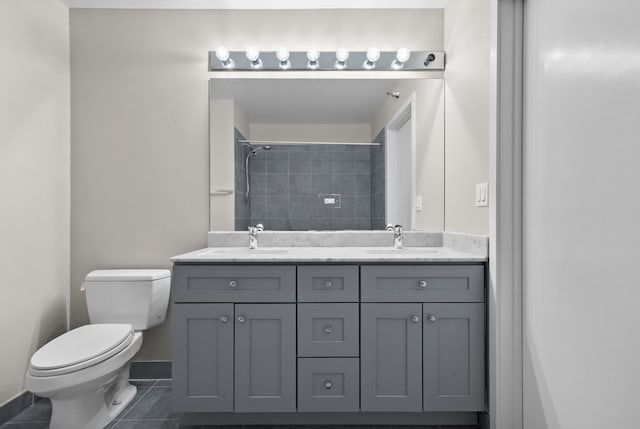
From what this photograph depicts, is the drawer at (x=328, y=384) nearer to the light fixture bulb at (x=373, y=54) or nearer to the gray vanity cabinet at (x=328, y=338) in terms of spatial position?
the gray vanity cabinet at (x=328, y=338)

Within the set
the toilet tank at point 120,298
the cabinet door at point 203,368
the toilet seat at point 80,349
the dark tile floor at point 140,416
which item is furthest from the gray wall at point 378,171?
the toilet seat at point 80,349

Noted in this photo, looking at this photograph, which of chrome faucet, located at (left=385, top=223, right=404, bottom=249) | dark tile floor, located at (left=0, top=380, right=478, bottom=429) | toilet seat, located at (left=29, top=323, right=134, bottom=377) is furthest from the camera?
chrome faucet, located at (left=385, top=223, right=404, bottom=249)

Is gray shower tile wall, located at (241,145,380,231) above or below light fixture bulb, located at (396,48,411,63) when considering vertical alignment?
below

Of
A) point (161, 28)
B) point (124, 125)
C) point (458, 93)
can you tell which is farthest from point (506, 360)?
point (161, 28)

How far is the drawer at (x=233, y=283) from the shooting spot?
1658mm

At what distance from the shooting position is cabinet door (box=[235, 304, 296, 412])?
1.64 m

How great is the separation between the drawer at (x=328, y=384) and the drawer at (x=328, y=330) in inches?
1.6

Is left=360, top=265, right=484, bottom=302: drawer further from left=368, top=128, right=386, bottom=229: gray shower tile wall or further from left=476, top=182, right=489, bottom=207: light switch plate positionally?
left=368, top=128, right=386, bottom=229: gray shower tile wall

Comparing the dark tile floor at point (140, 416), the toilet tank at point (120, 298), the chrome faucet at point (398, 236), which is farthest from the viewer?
the chrome faucet at point (398, 236)

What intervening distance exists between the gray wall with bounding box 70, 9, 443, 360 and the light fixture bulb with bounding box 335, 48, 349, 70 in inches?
4.1

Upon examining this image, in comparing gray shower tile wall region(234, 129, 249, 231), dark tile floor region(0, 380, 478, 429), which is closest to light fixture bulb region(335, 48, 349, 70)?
gray shower tile wall region(234, 129, 249, 231)

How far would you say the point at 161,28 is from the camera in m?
2.21

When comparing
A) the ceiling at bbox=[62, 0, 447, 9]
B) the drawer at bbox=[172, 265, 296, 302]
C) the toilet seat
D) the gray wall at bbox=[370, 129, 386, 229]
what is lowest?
the toilet seat

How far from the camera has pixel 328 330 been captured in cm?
165
